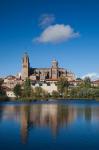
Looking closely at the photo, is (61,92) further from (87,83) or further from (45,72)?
(45,72)

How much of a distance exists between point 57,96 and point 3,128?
7773cm

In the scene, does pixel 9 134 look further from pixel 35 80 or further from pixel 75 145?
pixel 35 80

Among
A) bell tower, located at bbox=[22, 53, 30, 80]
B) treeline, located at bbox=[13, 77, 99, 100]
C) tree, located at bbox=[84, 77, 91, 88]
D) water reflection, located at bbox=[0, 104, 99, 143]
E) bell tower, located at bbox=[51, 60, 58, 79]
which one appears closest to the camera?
water reflection, located at bbox=[0, 104, 99, 143]

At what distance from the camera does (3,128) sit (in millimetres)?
22719

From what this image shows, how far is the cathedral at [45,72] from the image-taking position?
13150 cm

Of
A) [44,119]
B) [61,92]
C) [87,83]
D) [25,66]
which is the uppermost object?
[25,66]

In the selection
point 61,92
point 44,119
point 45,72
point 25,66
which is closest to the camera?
point 44,119

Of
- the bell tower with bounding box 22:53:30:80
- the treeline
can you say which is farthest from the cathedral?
the treeline

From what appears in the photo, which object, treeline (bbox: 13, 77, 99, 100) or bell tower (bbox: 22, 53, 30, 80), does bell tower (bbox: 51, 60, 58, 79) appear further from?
treeline (bbox: 13, 77, 99, 100)

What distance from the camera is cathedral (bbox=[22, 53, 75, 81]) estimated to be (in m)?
132

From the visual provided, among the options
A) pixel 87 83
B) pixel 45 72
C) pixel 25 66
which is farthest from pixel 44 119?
pixel 45 72

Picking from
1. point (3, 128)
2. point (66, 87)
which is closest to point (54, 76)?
point (66, 87)

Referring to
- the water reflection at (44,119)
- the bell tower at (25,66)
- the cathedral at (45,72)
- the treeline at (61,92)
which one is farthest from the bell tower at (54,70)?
the water reflection at (44,119)

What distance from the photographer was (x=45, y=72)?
139 meters
